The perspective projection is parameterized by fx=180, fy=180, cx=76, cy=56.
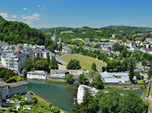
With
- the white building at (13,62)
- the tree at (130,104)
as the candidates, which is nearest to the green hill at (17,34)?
the white building at (13,62)

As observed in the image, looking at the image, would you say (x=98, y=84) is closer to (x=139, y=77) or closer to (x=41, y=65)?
(x=139, y=77)

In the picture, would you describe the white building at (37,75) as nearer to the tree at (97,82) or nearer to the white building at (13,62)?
the white building at (13,62)

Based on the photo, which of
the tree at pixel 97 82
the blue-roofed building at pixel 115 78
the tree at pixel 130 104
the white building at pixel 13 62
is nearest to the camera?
the tree at pixel 130 104

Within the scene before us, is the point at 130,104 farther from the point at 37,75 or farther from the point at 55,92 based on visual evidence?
the point at 37,75

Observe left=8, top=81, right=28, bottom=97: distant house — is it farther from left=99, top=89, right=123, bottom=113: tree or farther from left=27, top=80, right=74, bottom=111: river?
left=99, top=89, right=123, bottom=113: tree

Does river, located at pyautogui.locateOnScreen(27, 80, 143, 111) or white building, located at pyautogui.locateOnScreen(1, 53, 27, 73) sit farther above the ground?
white building, located at pyautogui.locateOnScreen(1, 53, 27, 73)

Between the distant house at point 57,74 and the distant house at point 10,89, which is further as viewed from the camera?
the distant house at point 57,74

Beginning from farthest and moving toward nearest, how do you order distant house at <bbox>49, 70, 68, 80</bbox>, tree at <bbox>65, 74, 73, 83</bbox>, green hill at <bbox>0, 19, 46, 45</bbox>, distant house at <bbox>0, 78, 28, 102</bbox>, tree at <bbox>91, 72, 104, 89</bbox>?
green hill at <bbox>0, 19, 46, 45</bbox> < distant house at <bbox>49, 70, 68, 80</bbox> < tree at <bbox>65, 74, 73, 83</bbox> < tree at <bbox>91, 72, 104, 89</bbox> < distant house at <bbox>0, 78, 28, 102</bbox>

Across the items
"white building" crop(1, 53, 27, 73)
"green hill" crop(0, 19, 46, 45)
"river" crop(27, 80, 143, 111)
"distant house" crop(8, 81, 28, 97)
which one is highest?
"green hill" crop(0, 19, 46, 45)

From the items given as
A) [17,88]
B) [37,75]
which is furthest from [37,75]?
[17,88]

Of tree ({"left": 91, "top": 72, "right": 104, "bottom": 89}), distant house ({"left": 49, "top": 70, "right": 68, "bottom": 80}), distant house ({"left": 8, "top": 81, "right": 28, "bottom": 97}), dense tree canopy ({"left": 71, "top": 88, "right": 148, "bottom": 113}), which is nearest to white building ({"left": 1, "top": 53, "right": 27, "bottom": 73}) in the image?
distant house ({"left": 49, "top": 70, "right": 68, "bottom": 80})
